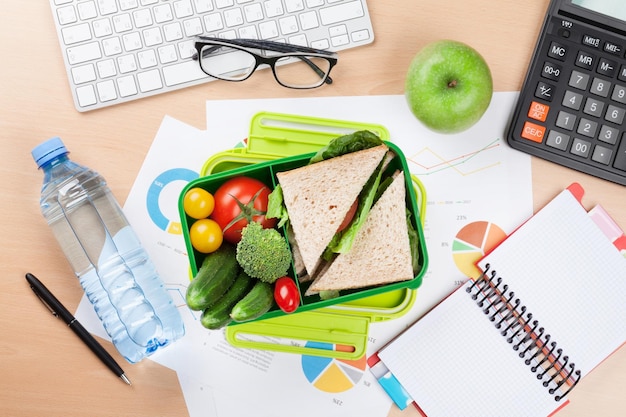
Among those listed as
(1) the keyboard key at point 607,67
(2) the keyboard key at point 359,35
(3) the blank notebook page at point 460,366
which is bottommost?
(3) the blank notebook page at point 460,366

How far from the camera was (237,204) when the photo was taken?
2.57 ft

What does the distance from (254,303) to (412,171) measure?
1.24ft

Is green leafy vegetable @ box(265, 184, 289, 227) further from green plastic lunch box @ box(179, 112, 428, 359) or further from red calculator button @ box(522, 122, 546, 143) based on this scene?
red calculator button @ box(522, 122, 546, 143)

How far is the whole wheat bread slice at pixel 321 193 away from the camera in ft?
2.54

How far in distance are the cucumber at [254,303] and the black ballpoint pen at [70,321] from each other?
31cm

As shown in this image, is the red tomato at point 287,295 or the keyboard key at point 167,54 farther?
the keyboard key at point 167,54

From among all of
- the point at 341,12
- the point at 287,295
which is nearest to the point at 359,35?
the point at 341,12

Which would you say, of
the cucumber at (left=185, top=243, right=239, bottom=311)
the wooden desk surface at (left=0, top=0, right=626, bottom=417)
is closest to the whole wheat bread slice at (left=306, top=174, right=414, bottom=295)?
the cucumber at (left=185, top=243, right=239, bottom=311)

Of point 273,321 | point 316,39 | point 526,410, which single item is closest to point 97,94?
point 316,39

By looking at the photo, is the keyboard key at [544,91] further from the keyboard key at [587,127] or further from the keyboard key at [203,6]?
the keyboard key at [203,6]

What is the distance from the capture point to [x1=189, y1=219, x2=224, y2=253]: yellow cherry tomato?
0.77 metres

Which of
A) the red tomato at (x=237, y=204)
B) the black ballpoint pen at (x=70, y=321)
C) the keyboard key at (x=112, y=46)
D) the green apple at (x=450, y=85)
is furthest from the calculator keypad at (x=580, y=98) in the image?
the black ballpoint pen at (x=70, y=321)

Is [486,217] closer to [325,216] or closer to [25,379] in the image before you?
[325,216]

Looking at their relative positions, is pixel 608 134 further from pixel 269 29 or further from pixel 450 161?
pixel 269 29
